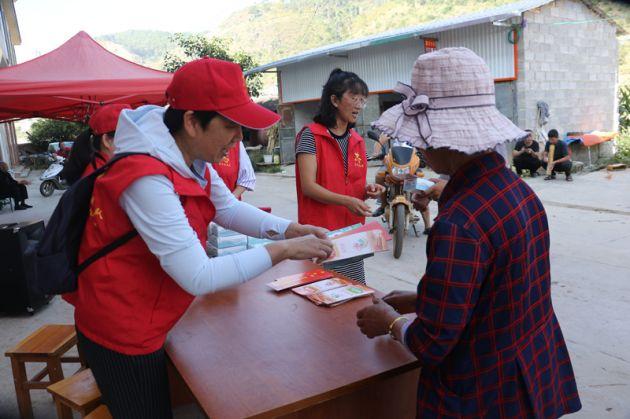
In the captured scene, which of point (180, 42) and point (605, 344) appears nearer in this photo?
point (605, 344)

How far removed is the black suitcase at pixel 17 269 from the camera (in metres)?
4.09

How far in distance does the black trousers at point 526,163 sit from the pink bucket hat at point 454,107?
31.7 feet

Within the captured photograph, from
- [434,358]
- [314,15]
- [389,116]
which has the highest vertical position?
[314,15]

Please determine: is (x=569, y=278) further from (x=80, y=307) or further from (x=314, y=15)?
(x=314, y=15)

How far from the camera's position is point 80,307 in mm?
1490

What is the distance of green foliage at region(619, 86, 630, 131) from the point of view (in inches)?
517

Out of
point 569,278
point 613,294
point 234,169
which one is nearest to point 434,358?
point 234,169

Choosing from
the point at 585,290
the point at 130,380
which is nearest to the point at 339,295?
the point at 130,380

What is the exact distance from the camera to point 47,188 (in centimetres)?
1270

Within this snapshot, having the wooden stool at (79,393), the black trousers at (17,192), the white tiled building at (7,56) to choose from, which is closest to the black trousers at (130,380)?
the wooden stool at (79,393)

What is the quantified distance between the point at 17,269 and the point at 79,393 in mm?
2545

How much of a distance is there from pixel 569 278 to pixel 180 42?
1769 cm

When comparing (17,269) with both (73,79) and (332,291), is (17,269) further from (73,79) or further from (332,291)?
(332,291)

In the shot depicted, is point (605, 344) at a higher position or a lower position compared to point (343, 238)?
lower
